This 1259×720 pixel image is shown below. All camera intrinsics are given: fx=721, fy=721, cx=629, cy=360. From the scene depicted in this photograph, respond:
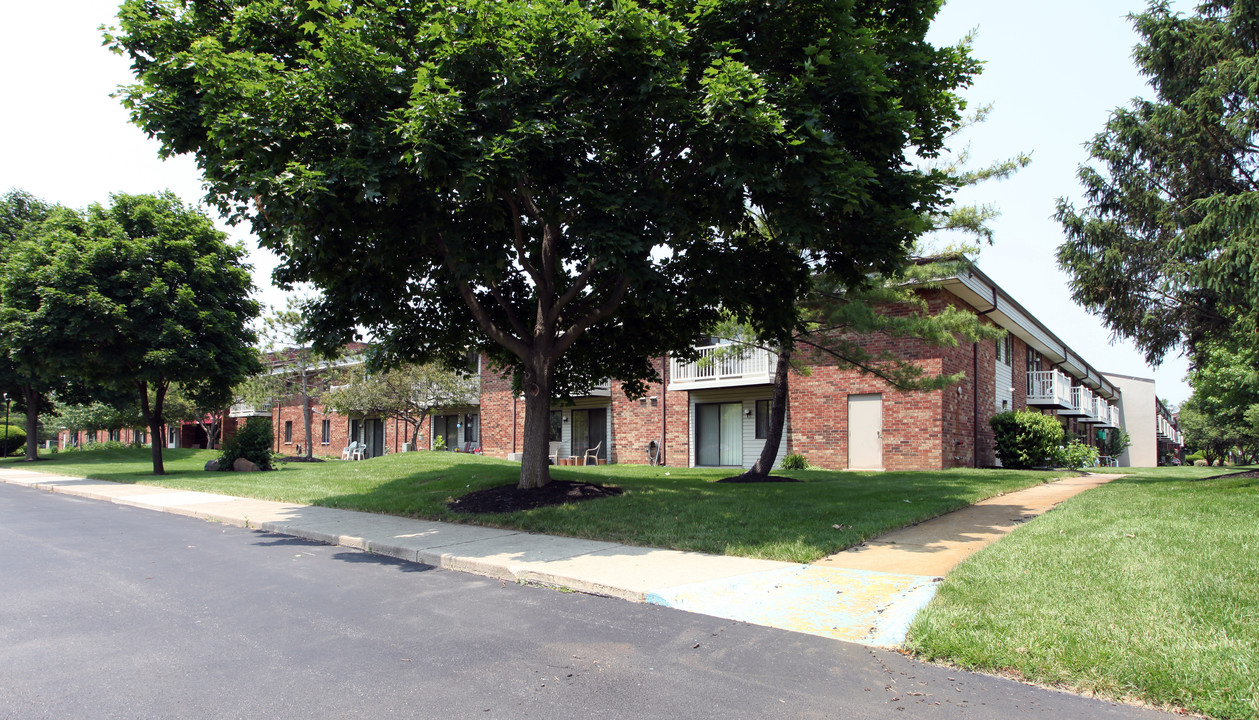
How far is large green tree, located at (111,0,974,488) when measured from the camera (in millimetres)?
8383

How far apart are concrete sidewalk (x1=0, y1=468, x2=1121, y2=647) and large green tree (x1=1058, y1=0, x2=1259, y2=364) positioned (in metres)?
7.09

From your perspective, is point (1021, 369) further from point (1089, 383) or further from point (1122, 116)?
point (1089, 383)

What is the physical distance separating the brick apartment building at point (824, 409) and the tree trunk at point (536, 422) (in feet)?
11.6

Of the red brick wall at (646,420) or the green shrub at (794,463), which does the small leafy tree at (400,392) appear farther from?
the green shrub at (794,463)

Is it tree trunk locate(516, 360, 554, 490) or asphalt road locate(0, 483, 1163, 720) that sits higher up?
tree trunk locate(516, 360, 554, 490)

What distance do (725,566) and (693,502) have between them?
3.83 meters

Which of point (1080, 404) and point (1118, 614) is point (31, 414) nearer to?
point (1118, 614)

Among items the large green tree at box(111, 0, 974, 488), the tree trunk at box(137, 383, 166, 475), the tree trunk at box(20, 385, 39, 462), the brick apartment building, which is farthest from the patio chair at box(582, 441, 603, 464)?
the tree trunk at box(20, 385, 39, 462)

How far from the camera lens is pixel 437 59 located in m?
8.92

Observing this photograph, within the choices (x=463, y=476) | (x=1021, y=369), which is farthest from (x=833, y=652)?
(x=1021, y=369)

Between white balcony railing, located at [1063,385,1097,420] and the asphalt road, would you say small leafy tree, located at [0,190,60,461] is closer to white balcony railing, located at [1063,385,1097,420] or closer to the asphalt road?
the asphalt road

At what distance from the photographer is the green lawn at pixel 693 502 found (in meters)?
8.51

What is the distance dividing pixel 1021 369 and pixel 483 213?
1080 inches

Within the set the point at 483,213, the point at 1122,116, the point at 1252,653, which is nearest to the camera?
the point at 1252,653
